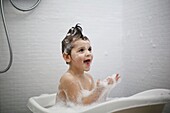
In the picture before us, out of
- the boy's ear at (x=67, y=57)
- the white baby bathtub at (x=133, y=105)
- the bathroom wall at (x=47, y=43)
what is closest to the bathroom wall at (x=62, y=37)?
the bathroom wall at (x=47, y=43)

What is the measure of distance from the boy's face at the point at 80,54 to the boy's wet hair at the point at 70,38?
23 mm

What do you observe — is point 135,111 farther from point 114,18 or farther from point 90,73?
point 114,18

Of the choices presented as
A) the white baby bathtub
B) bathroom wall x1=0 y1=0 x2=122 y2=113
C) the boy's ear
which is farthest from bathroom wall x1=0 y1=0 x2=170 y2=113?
the white baby bathtub

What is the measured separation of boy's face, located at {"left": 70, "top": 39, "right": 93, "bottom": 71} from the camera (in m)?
1.19

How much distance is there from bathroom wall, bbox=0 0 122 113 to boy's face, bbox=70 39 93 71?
0.46ft

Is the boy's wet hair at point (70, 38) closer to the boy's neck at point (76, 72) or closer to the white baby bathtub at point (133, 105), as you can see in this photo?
the boy's neck at point (76, 72)

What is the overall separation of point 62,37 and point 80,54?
0.74 feet

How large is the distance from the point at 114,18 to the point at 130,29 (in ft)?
0.46

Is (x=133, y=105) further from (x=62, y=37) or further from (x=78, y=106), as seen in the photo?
(x=62, y=37)

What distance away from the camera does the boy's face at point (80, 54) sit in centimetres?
119

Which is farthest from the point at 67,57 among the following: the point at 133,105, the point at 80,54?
the point at 133,105

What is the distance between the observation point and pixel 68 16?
1386 mm

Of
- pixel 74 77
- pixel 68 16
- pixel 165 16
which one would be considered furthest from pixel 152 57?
pixel 68 16

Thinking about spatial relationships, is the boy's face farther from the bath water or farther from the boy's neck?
the bath water
